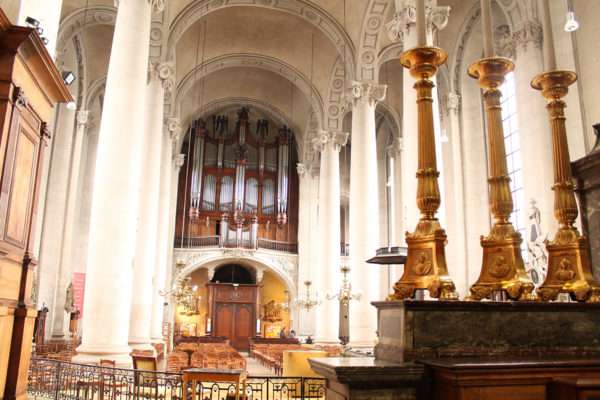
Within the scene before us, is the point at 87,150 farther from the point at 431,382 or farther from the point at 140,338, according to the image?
the point at 431,382

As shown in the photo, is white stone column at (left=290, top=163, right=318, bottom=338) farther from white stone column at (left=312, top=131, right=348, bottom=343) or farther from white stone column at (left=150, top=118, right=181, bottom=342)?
white stone column at (left=150, top=118, right=181, bottom=342)

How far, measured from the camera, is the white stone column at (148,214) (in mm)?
13289

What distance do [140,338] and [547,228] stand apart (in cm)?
1015

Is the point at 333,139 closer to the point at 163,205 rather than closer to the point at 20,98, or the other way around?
the point at 163,205

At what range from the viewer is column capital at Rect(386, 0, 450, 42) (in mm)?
11781

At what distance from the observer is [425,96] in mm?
4137

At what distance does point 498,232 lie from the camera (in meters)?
4.01

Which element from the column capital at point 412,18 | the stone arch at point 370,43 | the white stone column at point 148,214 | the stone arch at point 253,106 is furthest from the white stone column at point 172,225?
the column capital at point 412,18

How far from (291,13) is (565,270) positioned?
17098 mm

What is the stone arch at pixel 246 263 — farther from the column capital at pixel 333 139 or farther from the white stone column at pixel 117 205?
the white stone column at pixel 117 205

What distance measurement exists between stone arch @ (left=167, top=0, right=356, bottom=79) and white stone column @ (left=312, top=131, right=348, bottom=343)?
4.34 metres

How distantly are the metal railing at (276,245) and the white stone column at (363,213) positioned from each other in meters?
12.4

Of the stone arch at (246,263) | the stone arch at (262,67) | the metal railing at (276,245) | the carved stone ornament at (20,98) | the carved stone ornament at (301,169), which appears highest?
the stone arch at (262,67)

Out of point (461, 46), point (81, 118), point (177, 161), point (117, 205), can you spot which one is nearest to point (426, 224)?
point (117, 205)
